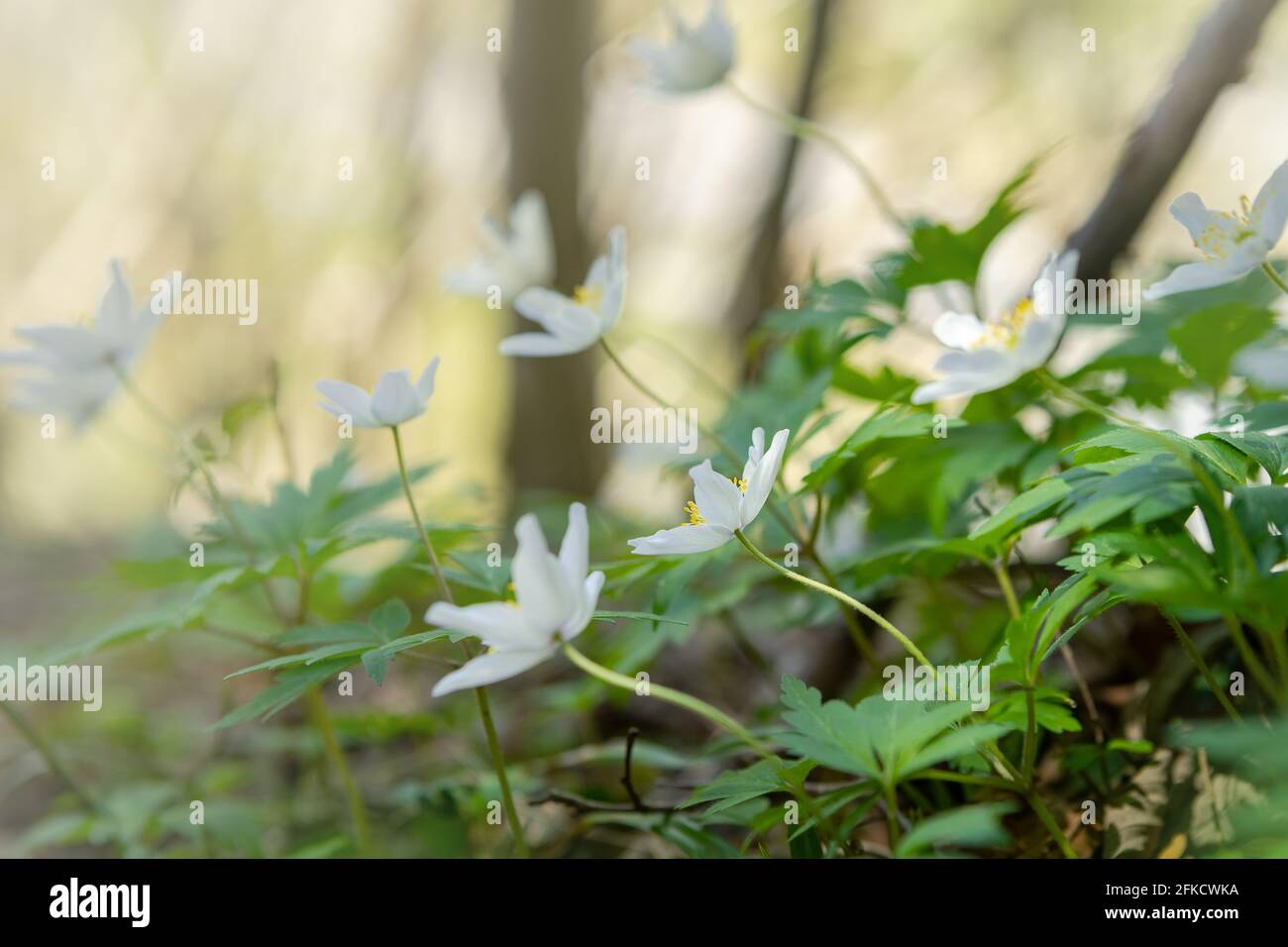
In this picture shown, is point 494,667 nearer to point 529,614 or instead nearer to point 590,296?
point 529,614

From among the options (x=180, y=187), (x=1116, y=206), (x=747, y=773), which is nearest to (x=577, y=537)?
(x=747, y=773)

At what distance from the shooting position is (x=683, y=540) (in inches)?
33.0

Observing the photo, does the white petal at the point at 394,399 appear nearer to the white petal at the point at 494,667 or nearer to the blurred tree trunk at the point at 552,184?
the white petal at the point at 494,667

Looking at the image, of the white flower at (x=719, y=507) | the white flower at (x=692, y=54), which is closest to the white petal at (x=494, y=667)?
the white flower at (x=719, y=507)

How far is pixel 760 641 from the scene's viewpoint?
207 centimetres

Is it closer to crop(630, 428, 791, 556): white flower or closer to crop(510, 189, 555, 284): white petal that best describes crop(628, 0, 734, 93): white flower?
crop(510, 189, 555, 284): white petal

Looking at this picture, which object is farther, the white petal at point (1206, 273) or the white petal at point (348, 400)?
the white petal at point (348, 400)

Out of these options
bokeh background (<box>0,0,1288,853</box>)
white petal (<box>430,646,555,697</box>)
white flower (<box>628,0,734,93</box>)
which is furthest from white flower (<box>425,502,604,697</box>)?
bokeh background (<box>0,0,1288,853</box>)

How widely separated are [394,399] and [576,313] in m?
0.25

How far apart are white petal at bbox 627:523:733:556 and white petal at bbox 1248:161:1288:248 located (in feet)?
1.78

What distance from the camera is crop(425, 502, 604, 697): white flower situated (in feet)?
2.34

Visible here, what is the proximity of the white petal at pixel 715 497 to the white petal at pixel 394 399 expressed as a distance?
0.32m

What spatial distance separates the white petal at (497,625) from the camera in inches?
27.9
